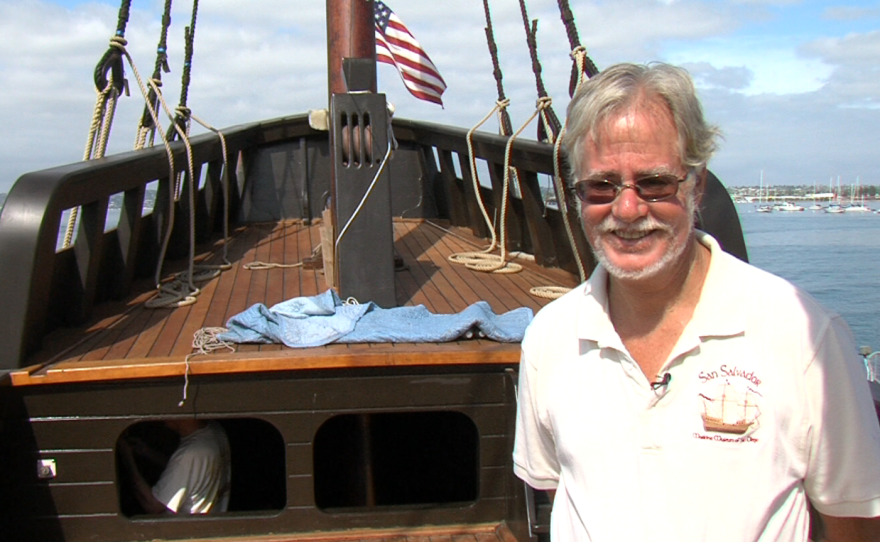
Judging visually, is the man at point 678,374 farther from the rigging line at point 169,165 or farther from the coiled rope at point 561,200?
the rigging line at point 169,165

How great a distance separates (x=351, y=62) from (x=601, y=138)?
2.66 m

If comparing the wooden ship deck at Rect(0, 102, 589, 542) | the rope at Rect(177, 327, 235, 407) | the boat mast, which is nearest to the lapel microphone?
the wooden ship deck at Rect(0, 102, 589, 542)

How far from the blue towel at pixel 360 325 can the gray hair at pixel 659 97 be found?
6.00 ft

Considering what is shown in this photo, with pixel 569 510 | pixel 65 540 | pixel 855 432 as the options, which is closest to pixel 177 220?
pixel 65 540

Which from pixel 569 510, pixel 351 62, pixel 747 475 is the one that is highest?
pixel 351 62

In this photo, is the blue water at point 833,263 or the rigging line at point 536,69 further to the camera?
the blue water at point 833,263

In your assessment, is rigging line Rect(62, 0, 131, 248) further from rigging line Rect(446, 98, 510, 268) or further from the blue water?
the blue water

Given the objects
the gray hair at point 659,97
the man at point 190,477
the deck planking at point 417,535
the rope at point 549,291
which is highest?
the gray hair at point 659,97

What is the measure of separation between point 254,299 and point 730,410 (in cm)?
318

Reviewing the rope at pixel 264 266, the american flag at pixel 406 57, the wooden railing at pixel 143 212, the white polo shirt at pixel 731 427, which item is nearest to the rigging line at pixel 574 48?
the wooden railing at pixel 143 212

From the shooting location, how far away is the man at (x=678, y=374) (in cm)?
130

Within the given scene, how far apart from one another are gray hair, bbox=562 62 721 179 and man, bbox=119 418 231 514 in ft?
7.77

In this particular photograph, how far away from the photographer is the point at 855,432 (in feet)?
4.25

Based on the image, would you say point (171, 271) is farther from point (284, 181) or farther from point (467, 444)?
point (284, 181)
